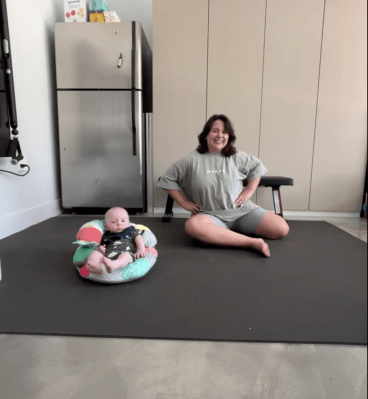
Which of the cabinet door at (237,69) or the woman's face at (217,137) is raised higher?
the cabinet door at (237,69)

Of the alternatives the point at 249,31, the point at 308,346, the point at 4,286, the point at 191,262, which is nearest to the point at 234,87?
the point at 249,31

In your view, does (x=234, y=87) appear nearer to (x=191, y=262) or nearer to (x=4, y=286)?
(x=191, y=262)

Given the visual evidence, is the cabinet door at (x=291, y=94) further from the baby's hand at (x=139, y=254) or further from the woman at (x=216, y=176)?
the baby's hand at (x=139, y=254)

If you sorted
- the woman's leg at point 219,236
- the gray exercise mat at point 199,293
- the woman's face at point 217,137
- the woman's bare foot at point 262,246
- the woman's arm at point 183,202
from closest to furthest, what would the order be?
the gray exercise mat at point 199,293, the woman's face at point 217,137, the woman's arm at point 183,202, the woman's bare foot at point 262,246, the woman's leg at point 219,236

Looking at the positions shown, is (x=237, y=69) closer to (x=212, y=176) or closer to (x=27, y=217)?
(x=212, y=176)

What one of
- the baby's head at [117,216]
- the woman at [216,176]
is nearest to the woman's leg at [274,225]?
the woman at [216,176]

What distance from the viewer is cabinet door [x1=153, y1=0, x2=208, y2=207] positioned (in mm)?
602

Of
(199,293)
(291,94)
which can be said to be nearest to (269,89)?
(291,94)

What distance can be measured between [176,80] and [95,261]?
75 cm

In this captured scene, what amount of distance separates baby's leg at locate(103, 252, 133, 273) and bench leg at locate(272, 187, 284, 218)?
701 mm

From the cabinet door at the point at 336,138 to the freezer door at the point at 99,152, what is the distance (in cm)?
38

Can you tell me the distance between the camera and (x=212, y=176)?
73 centimetres

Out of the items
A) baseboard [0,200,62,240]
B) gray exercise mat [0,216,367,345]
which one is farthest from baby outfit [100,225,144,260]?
baseboard [0,200,62,240]

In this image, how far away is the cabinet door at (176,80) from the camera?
1.98 ft
